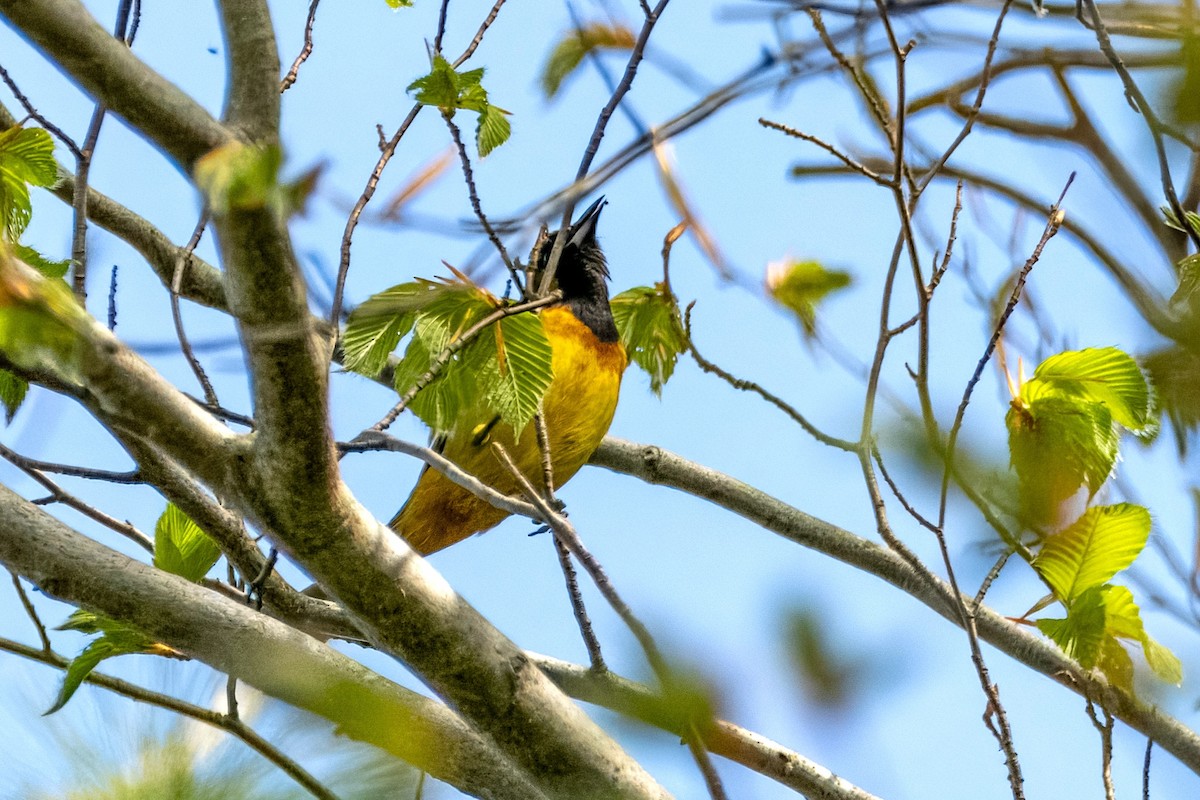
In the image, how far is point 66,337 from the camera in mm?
1163

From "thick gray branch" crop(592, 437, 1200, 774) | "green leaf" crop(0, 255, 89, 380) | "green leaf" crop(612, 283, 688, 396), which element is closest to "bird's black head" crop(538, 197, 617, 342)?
"thick gray branch" crop(592, 437, 1200, 774)

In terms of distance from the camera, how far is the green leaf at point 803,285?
2535 mm

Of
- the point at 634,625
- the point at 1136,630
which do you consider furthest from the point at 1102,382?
the point at 634,625

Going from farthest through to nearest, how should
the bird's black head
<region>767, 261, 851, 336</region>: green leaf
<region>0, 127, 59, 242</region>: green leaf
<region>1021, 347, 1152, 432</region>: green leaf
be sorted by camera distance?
the bird's black head, <region>767, 261, 851, 336</region>: green leaf, <region>1021, 347, 1152, 432</region>: green leaf, <region>0, 127, 59, 242</region>: green leaf

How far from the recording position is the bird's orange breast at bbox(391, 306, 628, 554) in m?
4.10

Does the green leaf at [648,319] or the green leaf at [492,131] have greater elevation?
the green leaf at [648,319]

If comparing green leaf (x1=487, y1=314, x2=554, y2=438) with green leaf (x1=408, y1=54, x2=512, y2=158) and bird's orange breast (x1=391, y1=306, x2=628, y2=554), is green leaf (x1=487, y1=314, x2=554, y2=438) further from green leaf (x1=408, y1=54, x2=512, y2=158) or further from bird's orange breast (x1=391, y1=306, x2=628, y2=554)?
bird's orange breast (x1=391, y1=306, x2=628, y2=554)

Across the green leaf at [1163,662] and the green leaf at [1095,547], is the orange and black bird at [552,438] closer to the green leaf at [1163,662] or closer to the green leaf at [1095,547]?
the green leaf at [1095,547]

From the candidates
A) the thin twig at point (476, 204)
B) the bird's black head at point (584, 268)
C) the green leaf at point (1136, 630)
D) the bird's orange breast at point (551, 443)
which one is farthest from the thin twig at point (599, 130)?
the bird's black head at point (584, 268)

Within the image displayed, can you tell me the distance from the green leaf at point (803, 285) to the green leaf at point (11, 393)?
70.8 inches

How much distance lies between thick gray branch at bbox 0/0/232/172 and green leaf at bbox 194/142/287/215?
322 mm

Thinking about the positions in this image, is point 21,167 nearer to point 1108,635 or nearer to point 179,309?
point 179,309

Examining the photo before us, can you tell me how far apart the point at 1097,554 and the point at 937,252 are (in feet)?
2.56

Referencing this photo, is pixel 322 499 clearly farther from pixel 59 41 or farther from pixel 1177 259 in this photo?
pixel 1177 259
